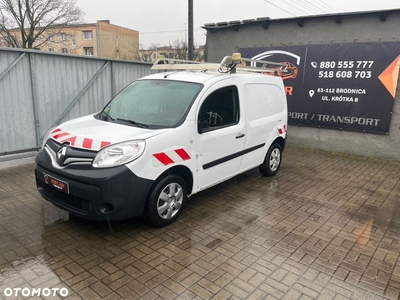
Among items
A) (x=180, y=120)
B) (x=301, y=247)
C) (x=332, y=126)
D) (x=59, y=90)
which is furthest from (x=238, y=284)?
(x=332, y=126)

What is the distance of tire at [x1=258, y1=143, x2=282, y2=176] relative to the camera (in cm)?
572

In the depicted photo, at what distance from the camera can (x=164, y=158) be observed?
3.51 m

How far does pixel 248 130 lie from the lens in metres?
4.85

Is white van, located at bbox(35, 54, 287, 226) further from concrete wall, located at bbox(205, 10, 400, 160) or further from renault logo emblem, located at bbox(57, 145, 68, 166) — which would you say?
concrete wall, located at bbox(205, 10, 400, 160)

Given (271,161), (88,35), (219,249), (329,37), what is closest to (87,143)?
(219,249)

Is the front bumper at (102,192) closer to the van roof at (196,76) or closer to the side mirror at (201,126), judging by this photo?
the side mirror at (201,126)

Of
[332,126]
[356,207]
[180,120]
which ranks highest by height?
[180,120]

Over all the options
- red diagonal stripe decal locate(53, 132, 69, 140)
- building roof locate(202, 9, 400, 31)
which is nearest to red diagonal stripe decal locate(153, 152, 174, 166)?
red diagonal stripe decal locate(53, 132, 69, 140)

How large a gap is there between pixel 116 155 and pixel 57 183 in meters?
0.75

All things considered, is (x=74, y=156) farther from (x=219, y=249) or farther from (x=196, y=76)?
(x=196, y=76)

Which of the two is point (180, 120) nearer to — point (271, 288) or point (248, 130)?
point (248, 130)

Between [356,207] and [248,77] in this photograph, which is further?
[248,77]

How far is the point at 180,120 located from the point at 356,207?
9.83 ft

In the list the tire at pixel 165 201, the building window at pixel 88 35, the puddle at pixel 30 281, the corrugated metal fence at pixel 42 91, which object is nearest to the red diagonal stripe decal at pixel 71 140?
the tire at pixel 165 201
